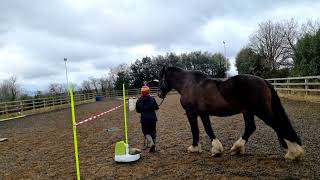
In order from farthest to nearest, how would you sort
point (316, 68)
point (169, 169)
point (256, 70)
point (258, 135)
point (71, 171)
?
point (256, 70)
point (316, 68)
point (258, 135)
point (71, 171)
point (169, 169)

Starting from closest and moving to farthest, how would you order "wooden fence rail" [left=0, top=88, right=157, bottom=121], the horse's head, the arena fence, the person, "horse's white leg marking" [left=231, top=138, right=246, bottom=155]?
"horse's white leg marking" [left=231, top=138, right=246, bottom=155] → the person → the horse's head → the arena fence → "wooden fence rail" [left=0, top=88, right=157, bottom=121]

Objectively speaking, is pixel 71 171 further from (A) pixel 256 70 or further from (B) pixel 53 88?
(B) pixel 53 88

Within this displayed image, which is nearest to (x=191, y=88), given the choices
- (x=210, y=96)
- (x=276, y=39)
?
(x=210, y=96)

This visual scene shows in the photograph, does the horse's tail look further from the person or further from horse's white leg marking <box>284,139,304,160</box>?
the person

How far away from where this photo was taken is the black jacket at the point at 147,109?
23.0 feet

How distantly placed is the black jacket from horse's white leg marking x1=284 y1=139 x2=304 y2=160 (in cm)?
283

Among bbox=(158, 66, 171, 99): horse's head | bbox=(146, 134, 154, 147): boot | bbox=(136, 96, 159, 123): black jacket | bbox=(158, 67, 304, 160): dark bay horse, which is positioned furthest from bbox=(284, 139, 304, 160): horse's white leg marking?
bbox=(158, 66, 171, 99): horse's head

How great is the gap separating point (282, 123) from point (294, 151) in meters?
0.50

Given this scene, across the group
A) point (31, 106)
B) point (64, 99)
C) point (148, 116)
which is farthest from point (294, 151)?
point (64, 99)

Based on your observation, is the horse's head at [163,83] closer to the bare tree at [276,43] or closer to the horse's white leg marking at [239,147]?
the horse's white leg marking at [239,147]

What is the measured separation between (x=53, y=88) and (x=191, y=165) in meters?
51.7

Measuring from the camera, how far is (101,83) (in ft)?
238

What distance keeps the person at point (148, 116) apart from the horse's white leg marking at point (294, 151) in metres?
2.76

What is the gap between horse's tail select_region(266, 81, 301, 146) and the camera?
538cm
